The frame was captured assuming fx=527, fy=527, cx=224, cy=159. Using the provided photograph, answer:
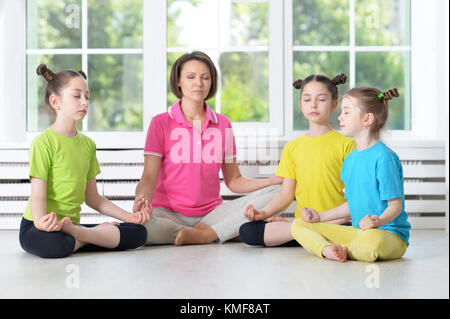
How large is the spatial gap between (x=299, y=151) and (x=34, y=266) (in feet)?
3.15

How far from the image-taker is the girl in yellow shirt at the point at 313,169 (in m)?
1.84

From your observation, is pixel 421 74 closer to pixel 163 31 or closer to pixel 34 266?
pixel 163 31

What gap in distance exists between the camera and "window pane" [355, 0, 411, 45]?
2666 mm

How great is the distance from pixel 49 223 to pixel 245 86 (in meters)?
1.32

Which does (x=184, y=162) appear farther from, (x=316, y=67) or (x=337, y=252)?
(x=316, y=67)

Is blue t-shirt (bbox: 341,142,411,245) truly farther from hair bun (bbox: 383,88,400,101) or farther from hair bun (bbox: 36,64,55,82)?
hair bun (bbox: 36,64,55,82)

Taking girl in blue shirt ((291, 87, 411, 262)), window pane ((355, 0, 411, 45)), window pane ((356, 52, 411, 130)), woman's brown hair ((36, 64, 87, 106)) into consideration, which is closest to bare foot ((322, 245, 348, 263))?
girl in blue shirt ((291, 87, 411, 262))

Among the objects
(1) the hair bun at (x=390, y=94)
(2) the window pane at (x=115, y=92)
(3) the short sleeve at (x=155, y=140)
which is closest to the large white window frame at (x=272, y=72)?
(2) the window pane at (x=115, y=92)

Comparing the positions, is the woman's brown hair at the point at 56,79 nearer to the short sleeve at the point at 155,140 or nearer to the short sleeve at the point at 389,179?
the short sleeve at the point at 155,140

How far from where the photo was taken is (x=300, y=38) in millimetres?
2670

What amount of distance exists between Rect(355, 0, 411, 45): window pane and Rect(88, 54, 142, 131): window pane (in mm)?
1166

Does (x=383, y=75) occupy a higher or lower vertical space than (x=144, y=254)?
higher

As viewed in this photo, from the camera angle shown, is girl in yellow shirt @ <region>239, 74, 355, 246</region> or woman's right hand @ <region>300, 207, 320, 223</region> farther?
girl in yellow shirt @ <region>239, 74, 355, 246</region>
